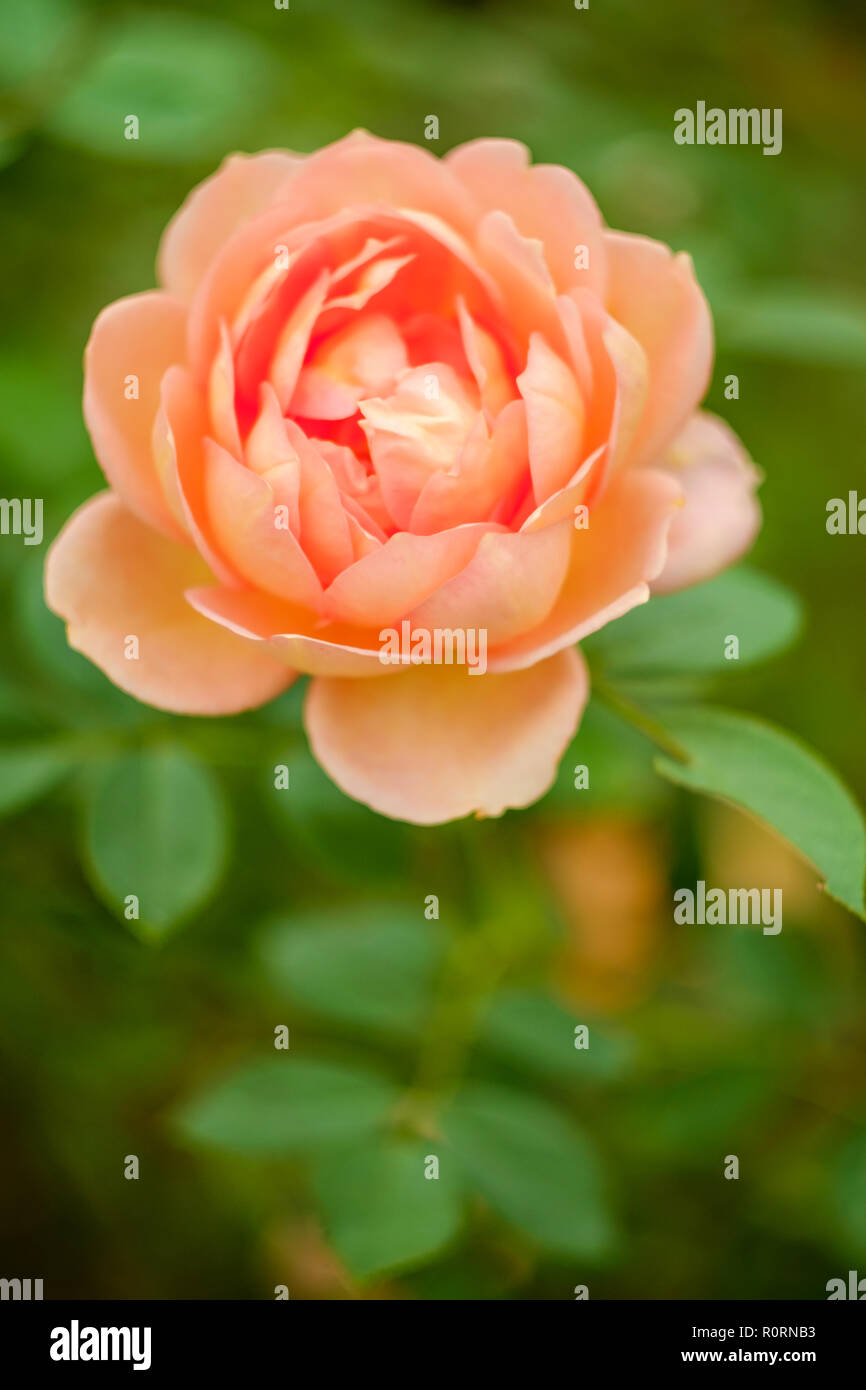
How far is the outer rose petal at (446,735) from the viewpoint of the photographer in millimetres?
813

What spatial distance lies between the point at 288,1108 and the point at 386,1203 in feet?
0.61

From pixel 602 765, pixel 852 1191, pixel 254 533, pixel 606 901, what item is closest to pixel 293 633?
pixel 254 533

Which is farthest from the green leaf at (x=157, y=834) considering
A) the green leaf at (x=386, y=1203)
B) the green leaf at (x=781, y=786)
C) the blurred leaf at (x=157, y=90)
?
the blurred leaf at (x=157, y=90)

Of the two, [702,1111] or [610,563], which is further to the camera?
[702,1111]

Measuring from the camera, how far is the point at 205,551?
80 cm

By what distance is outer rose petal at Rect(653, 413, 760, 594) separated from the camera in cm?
91

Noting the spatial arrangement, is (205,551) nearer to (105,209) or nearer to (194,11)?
(105,209)

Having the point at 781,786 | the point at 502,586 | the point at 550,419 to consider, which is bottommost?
the point at 781,786

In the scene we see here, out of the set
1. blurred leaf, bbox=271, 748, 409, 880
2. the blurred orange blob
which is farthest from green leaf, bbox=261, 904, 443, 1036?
the blurred orange blob

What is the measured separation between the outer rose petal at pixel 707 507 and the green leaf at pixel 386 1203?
54cm

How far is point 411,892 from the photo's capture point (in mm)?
1616

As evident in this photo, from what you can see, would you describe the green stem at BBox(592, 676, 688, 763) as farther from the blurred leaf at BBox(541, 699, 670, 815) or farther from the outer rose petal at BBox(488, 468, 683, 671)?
the blurred leaf at BBox(541, 699, 670, 815)

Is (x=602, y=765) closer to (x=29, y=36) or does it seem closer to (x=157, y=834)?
(x=157, y=834)

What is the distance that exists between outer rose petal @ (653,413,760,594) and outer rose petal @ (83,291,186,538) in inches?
14.1
